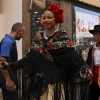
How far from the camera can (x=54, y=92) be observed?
3609 millimetres

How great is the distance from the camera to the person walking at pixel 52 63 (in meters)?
3.51

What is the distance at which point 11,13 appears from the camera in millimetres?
7727

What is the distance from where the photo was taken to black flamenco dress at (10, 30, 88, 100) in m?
3.51

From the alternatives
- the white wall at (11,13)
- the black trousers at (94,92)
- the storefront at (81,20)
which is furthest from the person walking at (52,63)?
the storefront at (81,20)

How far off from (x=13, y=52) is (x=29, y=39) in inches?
125

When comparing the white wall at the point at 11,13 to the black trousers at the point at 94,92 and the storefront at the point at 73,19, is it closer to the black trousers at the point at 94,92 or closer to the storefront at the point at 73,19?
the storefront at the point at 73,19

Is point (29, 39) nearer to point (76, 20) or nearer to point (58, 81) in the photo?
point (76, 20)

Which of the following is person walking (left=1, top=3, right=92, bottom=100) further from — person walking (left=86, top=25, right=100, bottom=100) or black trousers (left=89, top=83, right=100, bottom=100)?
black trousers (left=89, top=83, right=100, bottom=100)

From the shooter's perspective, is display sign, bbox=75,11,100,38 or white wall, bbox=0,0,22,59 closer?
white wall, bbox=0,0,22,59

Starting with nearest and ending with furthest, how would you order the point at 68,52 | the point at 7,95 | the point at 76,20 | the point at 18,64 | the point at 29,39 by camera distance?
the point at 68,52 < the point at 18,64 < the point at 7,95 < the point at 29,39 < the point at 76,20

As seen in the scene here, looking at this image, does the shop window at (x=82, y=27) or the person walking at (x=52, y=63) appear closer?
the person walking at (x=52, y=63)

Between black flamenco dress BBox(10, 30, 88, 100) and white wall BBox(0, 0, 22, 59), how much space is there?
369 cm

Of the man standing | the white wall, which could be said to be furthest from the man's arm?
the white wall

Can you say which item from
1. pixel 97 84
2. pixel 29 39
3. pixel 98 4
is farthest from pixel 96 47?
pixel 98 4
